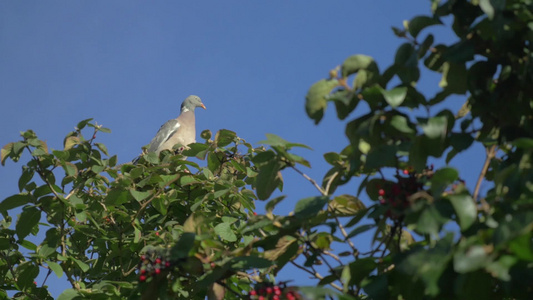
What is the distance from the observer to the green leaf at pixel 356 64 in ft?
6.95

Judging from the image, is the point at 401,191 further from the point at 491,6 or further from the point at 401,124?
the point at 491,6

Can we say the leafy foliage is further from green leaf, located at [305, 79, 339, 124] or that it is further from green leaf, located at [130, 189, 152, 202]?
green leaf, located at [130, 189, 152, 202]

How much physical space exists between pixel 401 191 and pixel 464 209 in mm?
419

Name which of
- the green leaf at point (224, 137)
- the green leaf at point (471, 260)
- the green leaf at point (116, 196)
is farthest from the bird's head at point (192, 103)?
the green leaf at point (471, 260)

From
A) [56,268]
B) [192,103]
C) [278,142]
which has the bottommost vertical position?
[278,142]

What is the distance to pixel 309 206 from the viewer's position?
2.14 meters

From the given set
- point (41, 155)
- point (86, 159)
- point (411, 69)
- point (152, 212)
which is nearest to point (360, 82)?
point (411, 69)

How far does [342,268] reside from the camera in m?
2.24

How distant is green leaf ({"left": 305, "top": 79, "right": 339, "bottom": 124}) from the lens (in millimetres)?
2117

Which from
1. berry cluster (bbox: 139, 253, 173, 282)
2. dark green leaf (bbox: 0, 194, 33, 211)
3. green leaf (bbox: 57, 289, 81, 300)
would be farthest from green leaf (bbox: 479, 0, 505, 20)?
dark green leaf (bbox: 0, 194, 33, 211)

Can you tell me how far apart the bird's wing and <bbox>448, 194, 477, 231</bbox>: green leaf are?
7.38m

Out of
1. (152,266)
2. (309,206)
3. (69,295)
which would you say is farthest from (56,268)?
(309,206)

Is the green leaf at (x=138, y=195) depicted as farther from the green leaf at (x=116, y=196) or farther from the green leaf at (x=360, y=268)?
the green leaf at (x=360, y=268)

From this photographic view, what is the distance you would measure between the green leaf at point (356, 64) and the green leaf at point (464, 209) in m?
0.56
